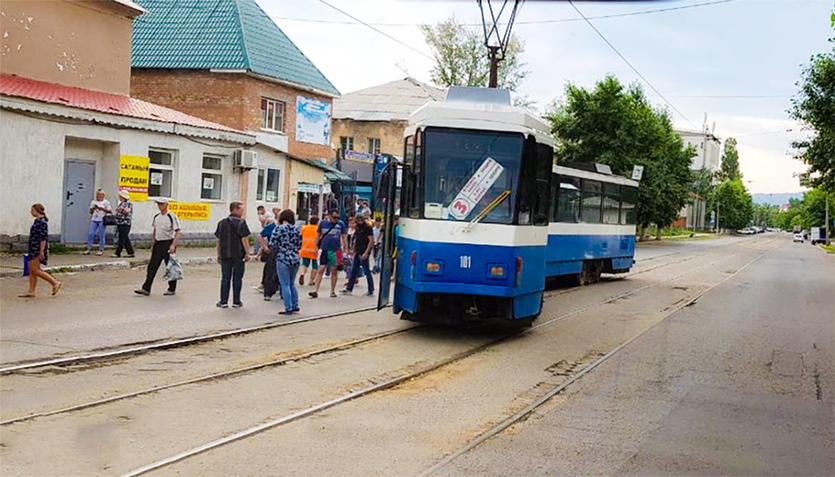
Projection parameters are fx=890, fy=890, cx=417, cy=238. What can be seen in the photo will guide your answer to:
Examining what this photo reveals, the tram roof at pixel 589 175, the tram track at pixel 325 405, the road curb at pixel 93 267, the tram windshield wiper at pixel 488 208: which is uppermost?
the tram roof at pixel 589 175

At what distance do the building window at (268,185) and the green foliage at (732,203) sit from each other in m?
108

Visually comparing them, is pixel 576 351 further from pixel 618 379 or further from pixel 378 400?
pixel 378 400

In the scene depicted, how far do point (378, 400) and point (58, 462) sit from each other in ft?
10.5

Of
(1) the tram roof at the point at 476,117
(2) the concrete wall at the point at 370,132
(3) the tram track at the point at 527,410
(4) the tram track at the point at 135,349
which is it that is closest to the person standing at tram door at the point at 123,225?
(4) the tram track at the point at 135,349

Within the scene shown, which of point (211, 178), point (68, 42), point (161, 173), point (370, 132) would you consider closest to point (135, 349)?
point (161, 173)

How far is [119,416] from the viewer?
7.40 meters

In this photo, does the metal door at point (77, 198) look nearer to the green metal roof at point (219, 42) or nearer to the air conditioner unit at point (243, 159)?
the air conditioner unit at point (243, 159)

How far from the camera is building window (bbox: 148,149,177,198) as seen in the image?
25.7 meters

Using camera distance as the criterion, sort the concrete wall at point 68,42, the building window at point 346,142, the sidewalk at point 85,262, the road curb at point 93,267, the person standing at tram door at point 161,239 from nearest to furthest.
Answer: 1. the person standing at tram door at point 161,239
2. the road curb at point 93,267
3. the sidewalk at point 85,262
4. the concrete wall at point 68,42
5. the building window at point 346,142

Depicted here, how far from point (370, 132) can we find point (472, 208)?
44.8 meters

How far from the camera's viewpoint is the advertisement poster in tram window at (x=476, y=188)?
12.3 meters

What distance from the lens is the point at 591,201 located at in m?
23.1

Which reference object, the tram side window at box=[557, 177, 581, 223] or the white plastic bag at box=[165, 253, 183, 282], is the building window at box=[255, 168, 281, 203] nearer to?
the tram side window at box=[557, 177, 581, 223]

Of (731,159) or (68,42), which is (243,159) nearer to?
(68,42)
